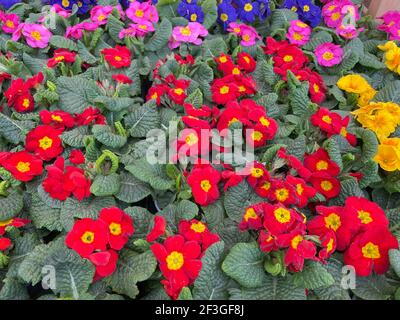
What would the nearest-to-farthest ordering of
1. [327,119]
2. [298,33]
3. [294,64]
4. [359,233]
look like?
[359,233] → [327,119] → [294,64] → [298,33]

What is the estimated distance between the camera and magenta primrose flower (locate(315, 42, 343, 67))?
6.99 ft

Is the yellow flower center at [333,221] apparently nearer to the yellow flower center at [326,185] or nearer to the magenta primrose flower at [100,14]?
the yellow flower center at [326,185]

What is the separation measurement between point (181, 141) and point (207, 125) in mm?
121

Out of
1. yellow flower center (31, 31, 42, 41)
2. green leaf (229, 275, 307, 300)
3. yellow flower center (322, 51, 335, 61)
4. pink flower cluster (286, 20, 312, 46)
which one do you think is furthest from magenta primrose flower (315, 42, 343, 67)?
yellow flower center (31, 31, 42, 41)

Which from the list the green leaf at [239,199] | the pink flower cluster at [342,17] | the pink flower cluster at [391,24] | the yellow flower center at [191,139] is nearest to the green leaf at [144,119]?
the yellow flower center at [191,139]

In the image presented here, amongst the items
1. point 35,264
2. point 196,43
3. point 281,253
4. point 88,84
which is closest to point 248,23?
point 196,43

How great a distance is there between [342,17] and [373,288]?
58.9 inches

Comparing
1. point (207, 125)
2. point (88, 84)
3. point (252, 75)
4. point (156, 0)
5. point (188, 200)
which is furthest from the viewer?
point (156, 0)

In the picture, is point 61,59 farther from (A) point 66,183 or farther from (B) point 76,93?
(A) point 66,183

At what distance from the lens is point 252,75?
2066mm

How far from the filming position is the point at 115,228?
4.46 feet

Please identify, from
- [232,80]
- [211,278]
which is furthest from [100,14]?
[211,278]

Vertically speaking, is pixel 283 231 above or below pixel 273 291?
above

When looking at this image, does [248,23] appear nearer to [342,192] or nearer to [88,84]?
[88,84]
